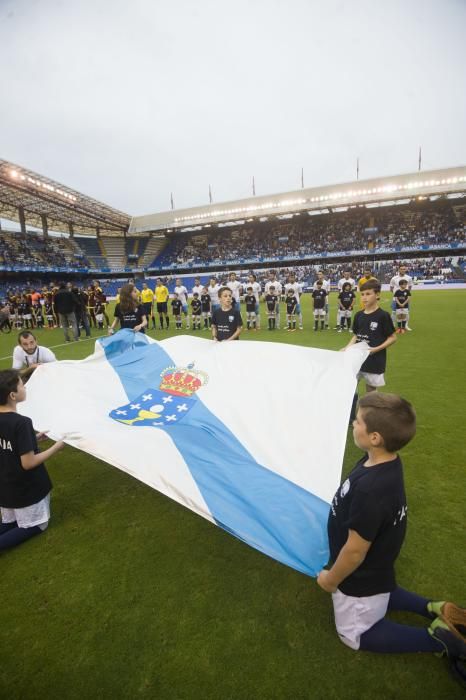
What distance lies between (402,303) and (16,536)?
11400 mm

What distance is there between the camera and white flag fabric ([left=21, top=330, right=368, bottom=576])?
2.12 meters

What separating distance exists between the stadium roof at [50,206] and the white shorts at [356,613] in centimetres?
3243

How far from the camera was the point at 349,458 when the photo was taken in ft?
12.8

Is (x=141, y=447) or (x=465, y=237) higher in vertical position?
(x=465, y=237)

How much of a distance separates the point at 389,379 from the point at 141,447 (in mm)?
5490

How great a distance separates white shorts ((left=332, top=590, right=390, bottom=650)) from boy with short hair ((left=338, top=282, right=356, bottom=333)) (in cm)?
1013

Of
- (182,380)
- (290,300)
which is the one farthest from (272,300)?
(182,380)

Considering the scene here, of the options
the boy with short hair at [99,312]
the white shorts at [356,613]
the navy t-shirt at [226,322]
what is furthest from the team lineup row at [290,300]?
the white shorts at [356,613]

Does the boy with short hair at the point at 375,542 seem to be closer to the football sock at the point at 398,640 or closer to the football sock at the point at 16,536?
the football sock at the point at 398,640

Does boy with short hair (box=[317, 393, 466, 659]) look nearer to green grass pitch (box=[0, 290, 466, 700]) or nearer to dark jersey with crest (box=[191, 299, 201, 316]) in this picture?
green grass pitch (box=[0, 290, 466, 700])

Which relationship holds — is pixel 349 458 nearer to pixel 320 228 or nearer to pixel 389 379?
pixel 389 379

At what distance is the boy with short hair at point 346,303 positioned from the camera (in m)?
11.0

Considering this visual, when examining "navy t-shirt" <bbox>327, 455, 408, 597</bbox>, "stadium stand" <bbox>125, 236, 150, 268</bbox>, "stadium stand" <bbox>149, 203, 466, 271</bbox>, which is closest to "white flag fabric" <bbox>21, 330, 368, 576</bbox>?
"navy t-shirt" <bbox>327, 455, 408, 597</bbox>

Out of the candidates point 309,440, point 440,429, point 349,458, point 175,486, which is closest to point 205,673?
point 175,486
